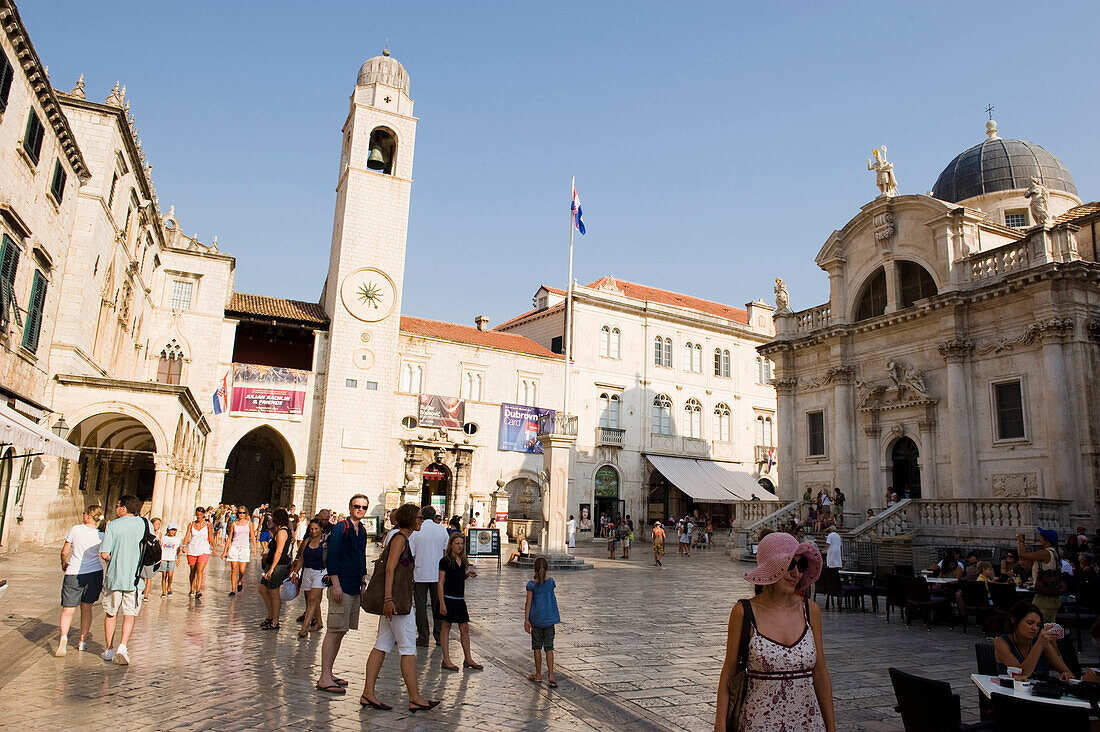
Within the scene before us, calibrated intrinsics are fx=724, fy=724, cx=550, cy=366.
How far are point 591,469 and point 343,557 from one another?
31745 mm

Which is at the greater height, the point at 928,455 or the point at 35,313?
the point at 35,313

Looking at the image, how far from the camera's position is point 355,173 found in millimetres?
34438

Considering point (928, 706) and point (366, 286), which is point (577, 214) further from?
point (928, 706)

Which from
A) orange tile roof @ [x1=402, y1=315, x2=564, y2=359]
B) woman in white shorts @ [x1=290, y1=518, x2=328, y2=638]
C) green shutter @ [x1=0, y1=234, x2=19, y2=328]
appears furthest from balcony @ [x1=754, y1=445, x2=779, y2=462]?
green shutter @ [x1=0, y1=234, x2=19, y2=328]

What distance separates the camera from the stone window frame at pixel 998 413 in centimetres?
2033

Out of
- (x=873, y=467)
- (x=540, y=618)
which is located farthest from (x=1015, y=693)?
(x=873, y=467)

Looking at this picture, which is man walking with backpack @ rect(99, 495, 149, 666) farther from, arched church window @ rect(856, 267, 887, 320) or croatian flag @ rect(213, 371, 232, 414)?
croatian flag @ rect(213, 371, 232, 414)

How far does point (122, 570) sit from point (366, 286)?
1068 inches

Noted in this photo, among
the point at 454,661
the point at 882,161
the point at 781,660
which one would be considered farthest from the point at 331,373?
the point at 781,660

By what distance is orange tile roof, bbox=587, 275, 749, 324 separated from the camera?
42969mm

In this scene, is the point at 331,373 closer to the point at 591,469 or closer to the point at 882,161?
the point at 591,469

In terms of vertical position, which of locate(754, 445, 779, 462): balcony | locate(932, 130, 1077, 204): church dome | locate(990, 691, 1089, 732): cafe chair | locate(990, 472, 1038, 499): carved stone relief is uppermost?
locate(932, 130, 1077, 204): church dome

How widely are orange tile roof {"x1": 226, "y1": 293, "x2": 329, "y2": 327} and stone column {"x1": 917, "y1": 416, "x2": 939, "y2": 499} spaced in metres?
25.0

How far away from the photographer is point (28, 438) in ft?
33.6
